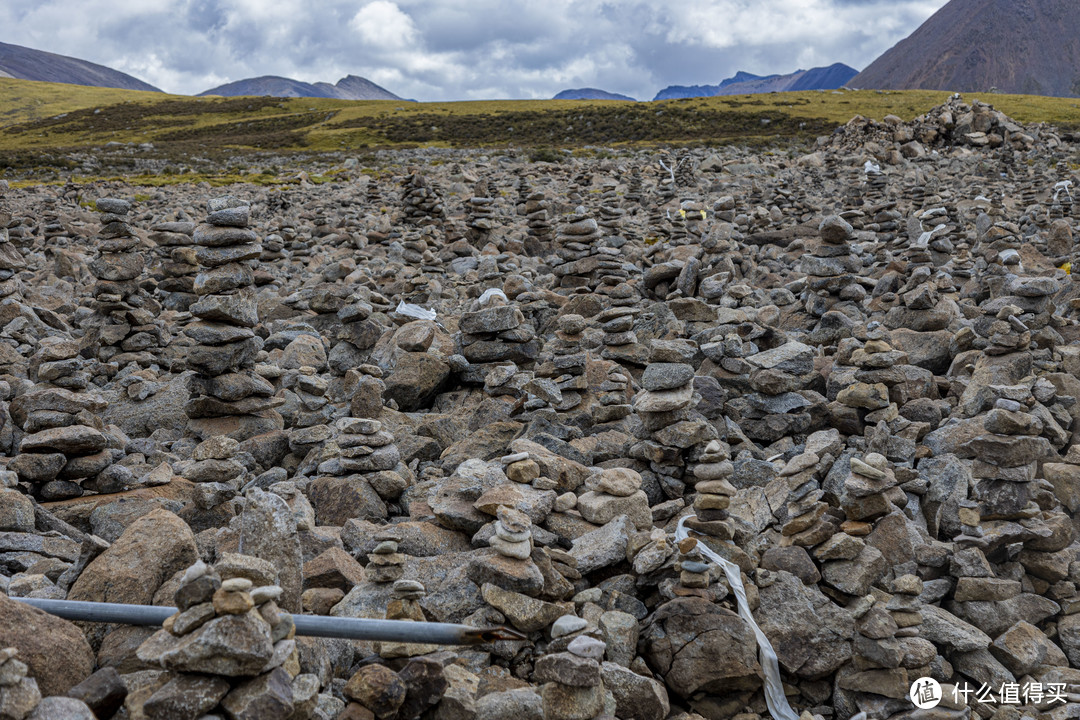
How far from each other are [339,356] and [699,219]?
746 inches

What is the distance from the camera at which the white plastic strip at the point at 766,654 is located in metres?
5.85

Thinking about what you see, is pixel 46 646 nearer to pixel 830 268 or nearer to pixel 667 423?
pixel 667 423

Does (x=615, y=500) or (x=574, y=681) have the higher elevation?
(x=574, y=681)

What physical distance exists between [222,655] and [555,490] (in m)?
4.56

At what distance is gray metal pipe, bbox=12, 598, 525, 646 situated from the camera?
4.49m

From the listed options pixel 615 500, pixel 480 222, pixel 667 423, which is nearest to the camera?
pixel 615 500

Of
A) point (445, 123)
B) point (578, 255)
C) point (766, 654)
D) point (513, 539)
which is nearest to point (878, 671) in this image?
point (766, 654)

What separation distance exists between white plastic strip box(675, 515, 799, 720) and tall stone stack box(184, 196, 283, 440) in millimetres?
7680

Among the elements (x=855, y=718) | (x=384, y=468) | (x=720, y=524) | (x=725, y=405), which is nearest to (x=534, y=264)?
(x=725, y=405)

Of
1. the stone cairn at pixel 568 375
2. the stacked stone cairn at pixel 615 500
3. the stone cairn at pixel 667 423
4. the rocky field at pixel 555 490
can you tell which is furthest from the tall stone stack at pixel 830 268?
the stacked stone cairn at pixel 615 500

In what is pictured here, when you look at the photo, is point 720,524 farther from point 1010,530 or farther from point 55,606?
point 55,606

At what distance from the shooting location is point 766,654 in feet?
19.6

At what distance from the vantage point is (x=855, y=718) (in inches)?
220

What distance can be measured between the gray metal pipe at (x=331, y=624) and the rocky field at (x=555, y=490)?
0.17 metres
